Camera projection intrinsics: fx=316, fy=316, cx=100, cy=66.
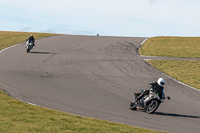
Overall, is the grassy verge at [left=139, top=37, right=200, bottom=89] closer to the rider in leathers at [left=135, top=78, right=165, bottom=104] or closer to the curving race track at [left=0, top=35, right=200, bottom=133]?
the curving race track at [left=0, top=35, right=200, bottom=133]

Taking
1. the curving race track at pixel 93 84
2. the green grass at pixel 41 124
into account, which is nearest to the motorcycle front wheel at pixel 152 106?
the curving race track at pixel 93 84

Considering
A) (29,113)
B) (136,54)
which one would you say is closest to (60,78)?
(29,113)

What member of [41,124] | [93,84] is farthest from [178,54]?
[41,124]

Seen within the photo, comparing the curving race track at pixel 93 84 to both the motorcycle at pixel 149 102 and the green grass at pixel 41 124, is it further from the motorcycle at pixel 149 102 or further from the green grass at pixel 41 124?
the green grass at pixel 41 124

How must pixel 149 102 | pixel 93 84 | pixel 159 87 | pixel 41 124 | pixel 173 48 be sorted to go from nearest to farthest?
pixel 41 124, pixel 159 87, pixel 149 102, pixel 93 84, pixel 173 48

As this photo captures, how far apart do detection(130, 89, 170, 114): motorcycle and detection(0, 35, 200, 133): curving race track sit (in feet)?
1.16

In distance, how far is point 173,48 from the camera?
41.5 m

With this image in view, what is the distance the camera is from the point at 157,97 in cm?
1432

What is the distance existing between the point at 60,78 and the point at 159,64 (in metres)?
12.3

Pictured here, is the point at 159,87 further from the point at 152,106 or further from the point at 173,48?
the point at 173,48

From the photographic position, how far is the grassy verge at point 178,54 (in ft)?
87.1

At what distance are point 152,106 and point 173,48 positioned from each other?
92.2 ft

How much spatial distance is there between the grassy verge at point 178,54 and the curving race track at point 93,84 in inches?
61.0

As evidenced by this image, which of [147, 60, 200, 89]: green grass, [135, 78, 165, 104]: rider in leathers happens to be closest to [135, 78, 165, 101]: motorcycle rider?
[135, 78, 165, 104]: rider in leathers
